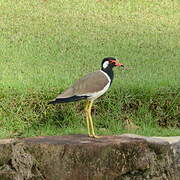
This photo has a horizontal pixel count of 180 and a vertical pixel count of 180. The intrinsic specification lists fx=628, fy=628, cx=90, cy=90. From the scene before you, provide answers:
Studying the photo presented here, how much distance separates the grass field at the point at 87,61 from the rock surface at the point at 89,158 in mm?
1058

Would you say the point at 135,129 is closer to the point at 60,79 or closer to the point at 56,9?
the point at 60,79

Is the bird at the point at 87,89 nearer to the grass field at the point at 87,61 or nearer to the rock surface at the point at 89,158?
the rock surface at the point at 89,158

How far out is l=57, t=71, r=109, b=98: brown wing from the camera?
3.94m

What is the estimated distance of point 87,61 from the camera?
22.9 ft

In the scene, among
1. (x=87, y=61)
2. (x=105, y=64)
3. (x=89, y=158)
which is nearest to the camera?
(x=89, y=158)

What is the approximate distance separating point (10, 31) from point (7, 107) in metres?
2.98

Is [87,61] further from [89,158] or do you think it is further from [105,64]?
[89,158]

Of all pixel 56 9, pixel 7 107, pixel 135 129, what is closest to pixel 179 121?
pixel 135 129

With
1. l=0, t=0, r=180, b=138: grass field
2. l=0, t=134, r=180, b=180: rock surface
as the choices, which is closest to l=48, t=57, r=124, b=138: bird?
l=0, t=134, r=180, b=180: rock surface

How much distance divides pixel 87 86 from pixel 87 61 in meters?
3.04

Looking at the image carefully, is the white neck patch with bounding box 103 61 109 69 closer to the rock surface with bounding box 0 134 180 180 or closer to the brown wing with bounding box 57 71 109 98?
the brown wing with bounding box 57 71 109 98

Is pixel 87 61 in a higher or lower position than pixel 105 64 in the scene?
lower

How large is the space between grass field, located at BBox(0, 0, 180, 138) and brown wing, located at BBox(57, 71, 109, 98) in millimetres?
1105

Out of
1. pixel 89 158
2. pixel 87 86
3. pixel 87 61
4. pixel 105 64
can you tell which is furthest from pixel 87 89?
pixel 87 61
